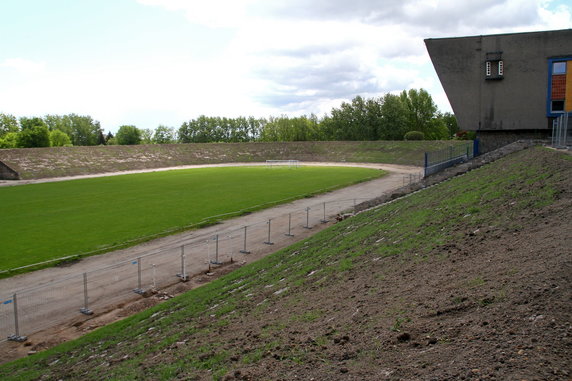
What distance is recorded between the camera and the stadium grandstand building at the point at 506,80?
31.3 metres

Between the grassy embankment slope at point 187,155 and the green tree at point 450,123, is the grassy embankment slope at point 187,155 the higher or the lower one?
the lower one

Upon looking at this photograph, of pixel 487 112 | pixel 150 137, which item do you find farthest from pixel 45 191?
pixel 150 137

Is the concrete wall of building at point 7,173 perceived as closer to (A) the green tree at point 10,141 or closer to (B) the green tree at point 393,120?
(A) the green tree at point 10,141

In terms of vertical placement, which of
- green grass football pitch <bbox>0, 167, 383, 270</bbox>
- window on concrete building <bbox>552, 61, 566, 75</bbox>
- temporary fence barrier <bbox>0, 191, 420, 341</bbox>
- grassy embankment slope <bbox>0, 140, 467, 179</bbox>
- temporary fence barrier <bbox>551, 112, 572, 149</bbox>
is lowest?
temporary fence barrier <bbox>0, 191, 420, 341</bbox>

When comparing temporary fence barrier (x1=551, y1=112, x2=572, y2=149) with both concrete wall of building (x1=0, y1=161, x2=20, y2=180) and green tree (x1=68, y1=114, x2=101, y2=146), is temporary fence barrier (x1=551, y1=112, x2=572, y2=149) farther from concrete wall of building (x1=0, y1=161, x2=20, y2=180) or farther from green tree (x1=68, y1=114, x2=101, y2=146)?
green tree (x1=68, y1=114, x2=101, y2=146)

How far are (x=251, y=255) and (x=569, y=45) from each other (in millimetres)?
27807

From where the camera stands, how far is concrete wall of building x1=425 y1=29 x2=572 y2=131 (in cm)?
3173

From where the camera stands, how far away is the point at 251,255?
2219 cm

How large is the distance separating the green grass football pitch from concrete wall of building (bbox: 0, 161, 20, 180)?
1323 cm

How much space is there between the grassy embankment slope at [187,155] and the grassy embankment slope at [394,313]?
6816 cm

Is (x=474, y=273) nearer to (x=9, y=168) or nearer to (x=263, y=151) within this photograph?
(x=9, y=168)

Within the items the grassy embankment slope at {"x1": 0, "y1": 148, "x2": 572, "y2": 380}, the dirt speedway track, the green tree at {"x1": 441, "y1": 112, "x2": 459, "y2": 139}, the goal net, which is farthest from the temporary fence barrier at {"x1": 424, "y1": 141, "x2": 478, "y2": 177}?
the green tree at {"x1": 441, "y1": 112, "x2": 459, "y2": 139}

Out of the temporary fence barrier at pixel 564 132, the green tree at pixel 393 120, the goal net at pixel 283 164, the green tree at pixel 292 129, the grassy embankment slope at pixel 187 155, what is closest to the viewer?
the temporary fence barrier at pixel 564 132

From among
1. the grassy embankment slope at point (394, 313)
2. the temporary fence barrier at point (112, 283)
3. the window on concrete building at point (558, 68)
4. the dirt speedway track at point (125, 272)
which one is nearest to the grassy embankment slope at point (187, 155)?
the window on concrete building at point (558, 68)
